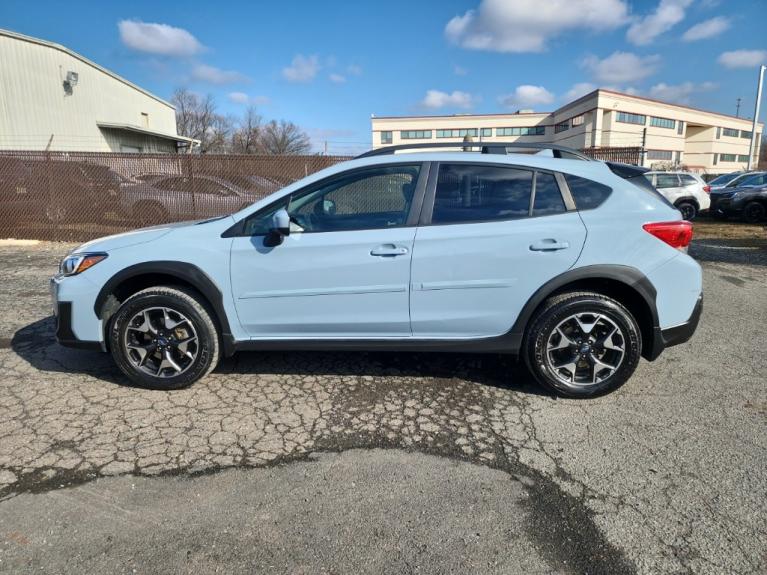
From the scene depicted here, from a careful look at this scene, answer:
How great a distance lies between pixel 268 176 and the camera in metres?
10.9

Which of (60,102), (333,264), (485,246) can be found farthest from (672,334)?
(60,102)

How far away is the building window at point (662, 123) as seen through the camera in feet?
207

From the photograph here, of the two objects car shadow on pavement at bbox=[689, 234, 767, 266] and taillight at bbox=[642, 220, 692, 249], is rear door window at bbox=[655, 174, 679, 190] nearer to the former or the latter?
car shadow on pavement at bbox=[689, 234, 767, 266]

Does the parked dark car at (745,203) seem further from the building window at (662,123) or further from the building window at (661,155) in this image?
the building window at (662,123)

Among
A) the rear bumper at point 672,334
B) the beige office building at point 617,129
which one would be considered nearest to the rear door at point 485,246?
the rear bumper at point 672,334

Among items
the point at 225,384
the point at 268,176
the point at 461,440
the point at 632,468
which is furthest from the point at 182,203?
the point at 632,468

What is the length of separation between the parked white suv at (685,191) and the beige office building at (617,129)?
41.2 metres

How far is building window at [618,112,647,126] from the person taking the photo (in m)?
59.9

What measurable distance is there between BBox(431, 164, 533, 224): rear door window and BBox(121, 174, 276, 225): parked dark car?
26.5 ft

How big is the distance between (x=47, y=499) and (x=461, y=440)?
2.23 metres

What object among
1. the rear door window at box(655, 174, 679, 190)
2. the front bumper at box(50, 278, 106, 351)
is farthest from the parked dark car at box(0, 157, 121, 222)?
the rear door window at box(655, 174, 679, 190)

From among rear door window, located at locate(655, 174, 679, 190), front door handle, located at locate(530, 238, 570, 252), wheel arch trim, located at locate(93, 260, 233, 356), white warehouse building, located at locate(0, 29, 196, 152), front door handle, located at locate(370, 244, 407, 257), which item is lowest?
wheel arch trim, located at locate(93, 260, 233, 356)

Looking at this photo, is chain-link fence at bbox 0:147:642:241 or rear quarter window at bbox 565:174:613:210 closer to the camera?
rear quarter window at bbox 565:174:613:210

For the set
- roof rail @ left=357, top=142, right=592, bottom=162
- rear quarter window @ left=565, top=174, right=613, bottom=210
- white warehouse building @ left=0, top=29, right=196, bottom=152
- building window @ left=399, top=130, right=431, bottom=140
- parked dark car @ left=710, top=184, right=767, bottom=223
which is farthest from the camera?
building window @ left=399, top=130, right=431, bottom=140
